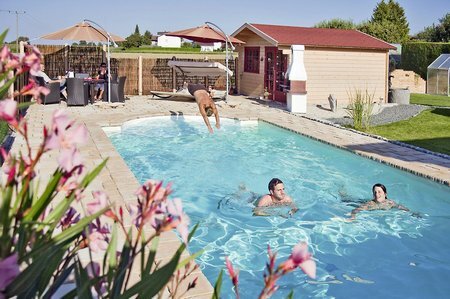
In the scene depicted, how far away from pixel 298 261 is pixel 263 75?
2103 centimetres

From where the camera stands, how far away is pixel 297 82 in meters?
17.9

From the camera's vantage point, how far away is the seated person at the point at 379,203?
791 cm

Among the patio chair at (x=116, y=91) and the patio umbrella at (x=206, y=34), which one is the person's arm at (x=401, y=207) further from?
the patio chair at (x=116, y=91)

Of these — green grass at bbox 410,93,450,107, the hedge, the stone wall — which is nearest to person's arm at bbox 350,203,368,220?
green grass at bbox 410,93,450,107

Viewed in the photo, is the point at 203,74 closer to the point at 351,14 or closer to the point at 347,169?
the point at 347,169

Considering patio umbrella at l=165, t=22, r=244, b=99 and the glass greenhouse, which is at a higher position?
patio umbrella at l=165, t=22, r=244, b=99

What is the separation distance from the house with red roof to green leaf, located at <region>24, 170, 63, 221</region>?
19.0 meters

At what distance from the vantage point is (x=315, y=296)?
5465 mm

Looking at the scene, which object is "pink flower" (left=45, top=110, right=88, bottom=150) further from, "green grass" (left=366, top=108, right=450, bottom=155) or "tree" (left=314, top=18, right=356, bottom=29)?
"tree" (left=314, top=18, right=356, bottom=29)

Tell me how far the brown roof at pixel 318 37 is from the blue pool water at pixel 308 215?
7478mm

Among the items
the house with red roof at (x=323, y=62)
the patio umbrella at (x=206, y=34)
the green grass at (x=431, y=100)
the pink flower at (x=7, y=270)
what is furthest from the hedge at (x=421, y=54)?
the pink flower at (x=7, y=270)

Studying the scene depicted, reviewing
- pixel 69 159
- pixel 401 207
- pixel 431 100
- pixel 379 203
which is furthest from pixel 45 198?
pixel 431 100

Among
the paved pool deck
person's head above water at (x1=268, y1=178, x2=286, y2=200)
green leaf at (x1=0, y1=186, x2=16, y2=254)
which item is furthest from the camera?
person's head above water at (x1=268, y1=178, x2=286, y2=200)

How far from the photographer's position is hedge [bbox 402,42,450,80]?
28.3 metres
